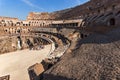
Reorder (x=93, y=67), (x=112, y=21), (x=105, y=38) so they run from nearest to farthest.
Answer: (x=93, y=67) < (x=105, y=38) < (x=112, y=21)

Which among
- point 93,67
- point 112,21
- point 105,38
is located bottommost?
point 93,67

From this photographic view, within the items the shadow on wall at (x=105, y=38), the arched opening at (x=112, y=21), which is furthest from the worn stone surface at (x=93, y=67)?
the arched opening at (x=112, y=21)

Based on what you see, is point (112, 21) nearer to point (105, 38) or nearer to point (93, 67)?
point (105, 38)

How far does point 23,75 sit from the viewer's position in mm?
19766

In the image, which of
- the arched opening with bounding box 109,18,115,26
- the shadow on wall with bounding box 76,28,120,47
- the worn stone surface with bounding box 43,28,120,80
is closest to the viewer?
the worn stone surface with bounding box 43,28,120,80

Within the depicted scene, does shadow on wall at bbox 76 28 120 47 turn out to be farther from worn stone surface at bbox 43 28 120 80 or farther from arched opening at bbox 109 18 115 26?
arched opening at bbox 109 18 115 26

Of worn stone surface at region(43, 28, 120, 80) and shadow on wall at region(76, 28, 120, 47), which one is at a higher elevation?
shadow on wall at region(76, 28, 120, 47)

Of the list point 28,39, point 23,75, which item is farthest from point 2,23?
point 23,75

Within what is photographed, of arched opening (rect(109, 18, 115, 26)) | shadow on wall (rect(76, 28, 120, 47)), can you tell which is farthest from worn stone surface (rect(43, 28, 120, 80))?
arched opening (rect(109, 18, 115, 26))

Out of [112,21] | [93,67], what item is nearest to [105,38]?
[93,67]

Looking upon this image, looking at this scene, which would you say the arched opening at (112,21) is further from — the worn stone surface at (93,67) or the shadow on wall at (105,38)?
the worn stone surface at (93,67)

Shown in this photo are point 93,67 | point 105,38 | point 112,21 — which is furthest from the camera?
point 112,21

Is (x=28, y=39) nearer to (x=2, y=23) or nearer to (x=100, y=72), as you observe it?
(x=2, y=23)

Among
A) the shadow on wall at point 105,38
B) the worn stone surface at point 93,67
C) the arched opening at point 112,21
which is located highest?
the arched opening at point 112,21
